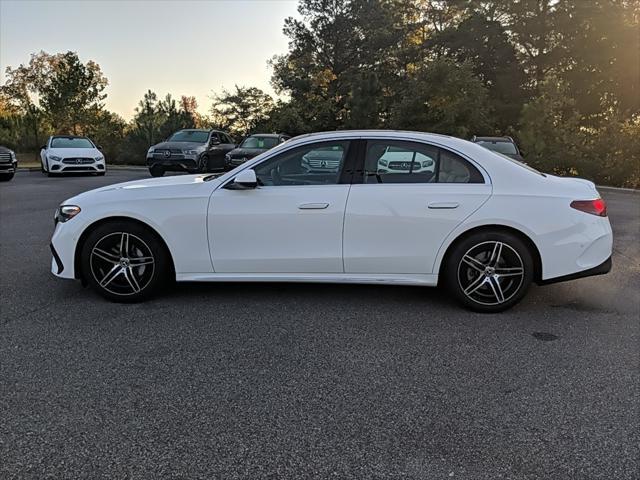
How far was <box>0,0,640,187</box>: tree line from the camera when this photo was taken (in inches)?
818

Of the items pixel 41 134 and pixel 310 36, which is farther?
pixel 310 36

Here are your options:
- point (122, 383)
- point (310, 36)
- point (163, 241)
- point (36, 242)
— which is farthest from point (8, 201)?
point (310, 36)

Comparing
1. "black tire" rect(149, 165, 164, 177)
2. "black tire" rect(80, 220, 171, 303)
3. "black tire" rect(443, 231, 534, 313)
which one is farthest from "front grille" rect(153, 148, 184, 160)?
"black tire" rect(443, 231, 534, 313)

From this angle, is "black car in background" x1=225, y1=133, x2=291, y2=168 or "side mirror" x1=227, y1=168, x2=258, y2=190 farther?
"black car in background" x1=225, y1=133, x2=291, y2=168

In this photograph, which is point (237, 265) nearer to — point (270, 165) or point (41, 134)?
point (270, 165)

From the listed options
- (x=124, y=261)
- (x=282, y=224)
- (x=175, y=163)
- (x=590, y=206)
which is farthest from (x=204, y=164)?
(x=590, y=206)

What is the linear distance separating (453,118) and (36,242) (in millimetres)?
20543

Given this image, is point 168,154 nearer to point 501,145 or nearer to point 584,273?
point 501,145

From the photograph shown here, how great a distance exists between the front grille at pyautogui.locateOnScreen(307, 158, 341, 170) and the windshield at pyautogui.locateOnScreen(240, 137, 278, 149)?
44.6 ft

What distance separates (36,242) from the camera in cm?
737

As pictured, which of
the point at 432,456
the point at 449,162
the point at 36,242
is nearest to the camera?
the point at 432,456

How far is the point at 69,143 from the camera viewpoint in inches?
755

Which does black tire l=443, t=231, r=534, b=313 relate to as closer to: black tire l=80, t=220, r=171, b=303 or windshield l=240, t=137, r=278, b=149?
black tire l=80, t=220, r=171, b=303

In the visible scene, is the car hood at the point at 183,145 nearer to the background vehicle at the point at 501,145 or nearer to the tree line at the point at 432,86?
the background vehicle at the point at 501,145
